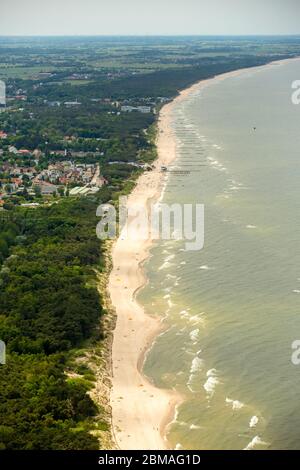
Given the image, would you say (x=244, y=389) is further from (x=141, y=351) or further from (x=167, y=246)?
(x=167, y=246)

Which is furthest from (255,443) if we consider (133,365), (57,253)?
(57,253)

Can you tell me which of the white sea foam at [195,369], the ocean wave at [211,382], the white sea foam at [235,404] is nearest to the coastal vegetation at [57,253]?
the white sea foam at [195,369]

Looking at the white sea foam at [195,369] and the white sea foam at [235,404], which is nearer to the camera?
the white sea foam at [235,404]

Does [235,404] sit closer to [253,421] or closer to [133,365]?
[253,421]

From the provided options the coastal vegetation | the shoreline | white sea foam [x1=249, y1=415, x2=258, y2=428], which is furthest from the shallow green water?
the coastal vegetation

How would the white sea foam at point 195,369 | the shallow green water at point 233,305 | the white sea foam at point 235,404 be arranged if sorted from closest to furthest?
the shallow green water at point 233,305 < the white sea foam at point 235,404 < the white sea foam at point 195,369

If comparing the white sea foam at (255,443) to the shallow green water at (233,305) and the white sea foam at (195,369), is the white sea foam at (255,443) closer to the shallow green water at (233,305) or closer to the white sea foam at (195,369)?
the shallow green water at (233,305)

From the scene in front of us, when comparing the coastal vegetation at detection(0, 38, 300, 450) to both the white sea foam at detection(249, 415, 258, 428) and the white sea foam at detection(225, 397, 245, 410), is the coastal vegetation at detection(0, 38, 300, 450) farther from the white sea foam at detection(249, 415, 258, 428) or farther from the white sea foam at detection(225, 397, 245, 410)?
the white sea foam at detection(249, 415, 258, 428)
